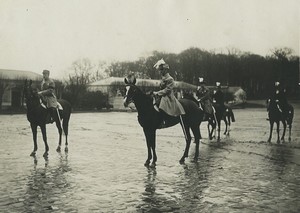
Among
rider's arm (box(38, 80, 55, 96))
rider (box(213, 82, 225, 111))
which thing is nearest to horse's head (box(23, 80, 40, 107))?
rider's arm (box(38, 80, 55, 96))

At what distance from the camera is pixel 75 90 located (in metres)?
53.9

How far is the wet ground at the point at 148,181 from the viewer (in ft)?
21.3

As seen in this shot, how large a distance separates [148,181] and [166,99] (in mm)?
2968

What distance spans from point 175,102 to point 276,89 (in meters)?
7.58

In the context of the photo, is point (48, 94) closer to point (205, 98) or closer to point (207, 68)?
point (205, 98)

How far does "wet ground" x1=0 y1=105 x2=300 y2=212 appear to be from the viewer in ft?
21.3

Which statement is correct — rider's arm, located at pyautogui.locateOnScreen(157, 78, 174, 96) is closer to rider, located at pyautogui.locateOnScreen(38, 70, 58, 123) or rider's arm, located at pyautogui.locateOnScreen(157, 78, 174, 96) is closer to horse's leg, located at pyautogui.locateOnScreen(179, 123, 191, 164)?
horse's leg, located at pyautogui.locateOnScreen(179, 123, 191, 164)

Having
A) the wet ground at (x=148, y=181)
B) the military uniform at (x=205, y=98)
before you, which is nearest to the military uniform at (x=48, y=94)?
the wet ground at (x=148, y=181)

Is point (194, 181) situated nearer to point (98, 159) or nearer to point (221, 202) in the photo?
point (221, 202)

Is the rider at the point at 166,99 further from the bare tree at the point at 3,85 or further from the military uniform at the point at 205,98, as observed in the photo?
the bare tree at the point at 3,85

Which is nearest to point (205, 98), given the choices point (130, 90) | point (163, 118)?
point (163, 118)

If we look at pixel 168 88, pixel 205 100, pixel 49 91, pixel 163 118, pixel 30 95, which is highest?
pixel 168 88

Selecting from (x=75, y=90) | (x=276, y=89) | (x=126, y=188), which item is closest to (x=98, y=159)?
(x=126, y=188)

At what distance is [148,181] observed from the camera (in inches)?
332
